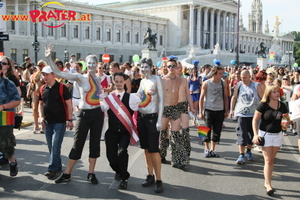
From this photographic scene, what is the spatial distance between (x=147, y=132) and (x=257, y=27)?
14838 cm

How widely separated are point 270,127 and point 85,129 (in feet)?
9.50

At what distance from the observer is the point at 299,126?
7184mm

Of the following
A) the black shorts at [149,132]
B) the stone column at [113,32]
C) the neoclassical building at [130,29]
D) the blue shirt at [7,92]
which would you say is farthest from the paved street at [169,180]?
the stone column at [113,32]

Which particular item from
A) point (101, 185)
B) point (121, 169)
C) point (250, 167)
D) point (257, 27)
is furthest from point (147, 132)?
point (257, 27)

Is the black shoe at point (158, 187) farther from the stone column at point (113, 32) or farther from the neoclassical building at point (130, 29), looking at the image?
the stone column at point (113, 32)

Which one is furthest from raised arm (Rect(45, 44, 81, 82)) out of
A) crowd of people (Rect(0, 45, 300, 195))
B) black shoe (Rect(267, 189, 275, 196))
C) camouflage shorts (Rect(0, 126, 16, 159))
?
black shoe (Rect(267, 189, 275, 196))

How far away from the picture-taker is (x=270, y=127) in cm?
582

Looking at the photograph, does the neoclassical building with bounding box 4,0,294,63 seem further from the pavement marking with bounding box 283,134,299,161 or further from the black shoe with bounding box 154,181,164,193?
the black shoe with bounding box 154,181,164,193

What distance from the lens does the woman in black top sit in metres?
5.80

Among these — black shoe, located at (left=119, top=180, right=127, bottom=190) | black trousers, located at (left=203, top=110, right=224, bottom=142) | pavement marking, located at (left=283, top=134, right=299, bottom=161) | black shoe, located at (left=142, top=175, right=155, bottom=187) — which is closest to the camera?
black shoe, located at (left=119, top=180, right=127, bottom=190)

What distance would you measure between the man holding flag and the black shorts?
0.42 ft

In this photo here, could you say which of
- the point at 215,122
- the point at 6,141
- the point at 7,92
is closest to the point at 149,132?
the point at 6,141

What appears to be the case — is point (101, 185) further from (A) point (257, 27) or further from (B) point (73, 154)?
(A) point (257, 27)

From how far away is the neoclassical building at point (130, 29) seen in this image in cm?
5522
